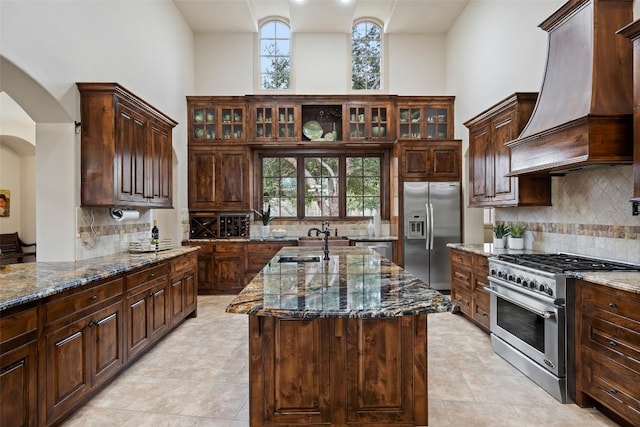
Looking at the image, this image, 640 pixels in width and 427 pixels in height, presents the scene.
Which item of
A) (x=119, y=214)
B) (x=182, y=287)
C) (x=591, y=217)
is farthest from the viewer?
(x=182, y=287)

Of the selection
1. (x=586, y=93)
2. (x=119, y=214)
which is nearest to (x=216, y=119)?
(x=119, y=214)

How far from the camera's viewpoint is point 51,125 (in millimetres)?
3135

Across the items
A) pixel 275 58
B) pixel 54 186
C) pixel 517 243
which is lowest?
pixel 517 243

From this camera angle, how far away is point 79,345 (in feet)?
7.73

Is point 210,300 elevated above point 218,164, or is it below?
below

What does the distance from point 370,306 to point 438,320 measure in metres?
3.13

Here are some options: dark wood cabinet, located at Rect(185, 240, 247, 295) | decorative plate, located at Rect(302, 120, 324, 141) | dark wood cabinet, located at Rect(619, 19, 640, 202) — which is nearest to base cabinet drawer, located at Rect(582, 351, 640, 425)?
dark wood cabinet, located at Rect(619, 19, 640, 202)

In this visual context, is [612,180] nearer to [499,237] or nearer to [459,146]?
[499,237]

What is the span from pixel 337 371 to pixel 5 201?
28.5 feet

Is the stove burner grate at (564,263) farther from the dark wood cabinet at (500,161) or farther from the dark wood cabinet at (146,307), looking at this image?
the dark wood cabinet at (146,307)

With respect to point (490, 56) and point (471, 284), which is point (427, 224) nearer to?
point (471, 284)

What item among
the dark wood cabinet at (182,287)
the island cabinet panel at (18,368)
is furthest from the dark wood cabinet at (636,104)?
the dark wood cabinet at (182,287)

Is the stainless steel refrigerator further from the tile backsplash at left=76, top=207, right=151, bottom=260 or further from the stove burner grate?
the tile backsplash at left=76, top=207, right=151, bottom=260

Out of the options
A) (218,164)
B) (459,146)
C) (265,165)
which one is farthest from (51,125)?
(459,146)
